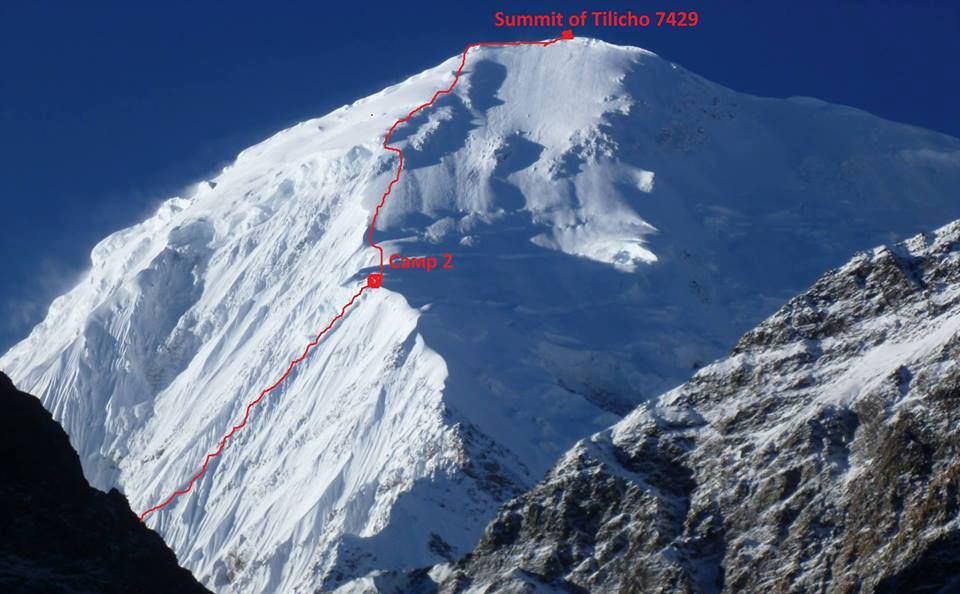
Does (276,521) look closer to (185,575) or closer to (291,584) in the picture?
(291,584)

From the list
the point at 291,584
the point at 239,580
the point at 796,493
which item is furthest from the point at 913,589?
the point at 239,580

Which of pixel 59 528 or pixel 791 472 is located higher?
pixel 791 472

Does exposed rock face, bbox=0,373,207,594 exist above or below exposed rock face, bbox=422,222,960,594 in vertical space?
below

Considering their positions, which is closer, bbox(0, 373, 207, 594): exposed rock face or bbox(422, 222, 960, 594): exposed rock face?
bbox(0, 373, 207, 594): exposed rock face

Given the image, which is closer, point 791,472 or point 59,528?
point 59,528
